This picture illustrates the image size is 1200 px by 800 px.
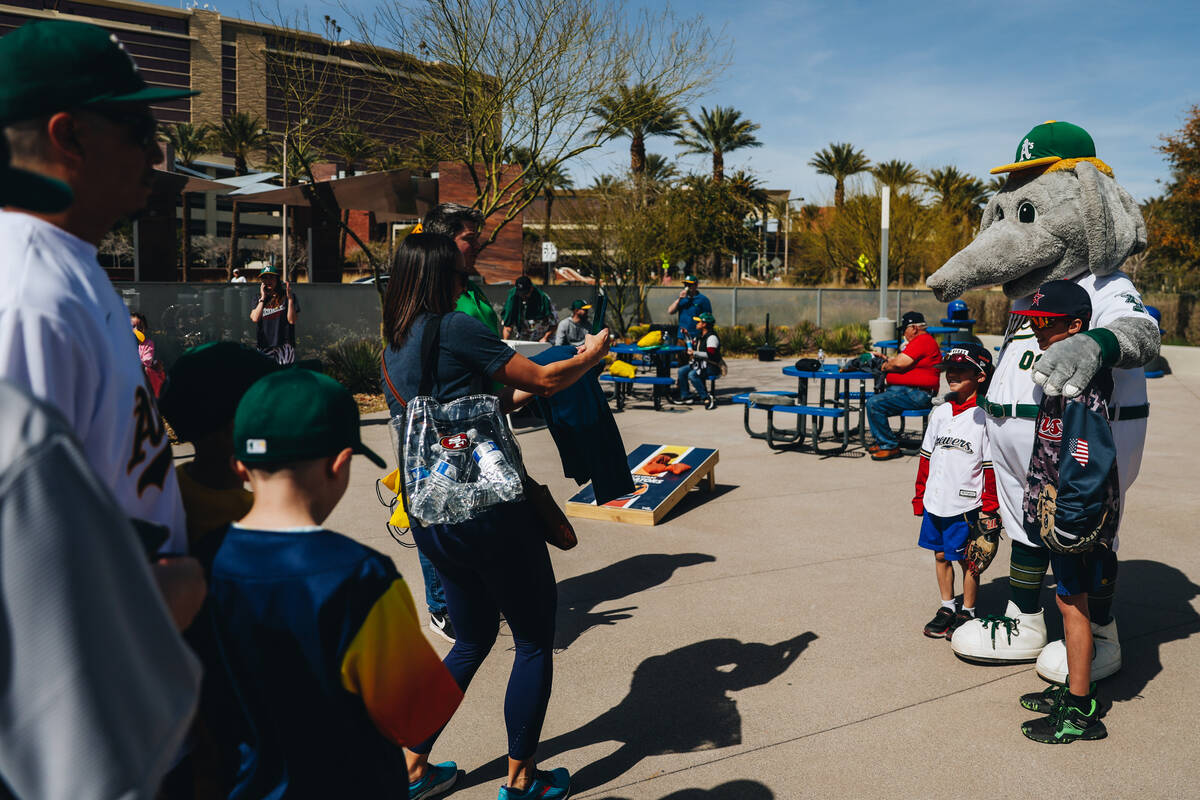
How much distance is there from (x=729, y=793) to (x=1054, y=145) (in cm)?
340

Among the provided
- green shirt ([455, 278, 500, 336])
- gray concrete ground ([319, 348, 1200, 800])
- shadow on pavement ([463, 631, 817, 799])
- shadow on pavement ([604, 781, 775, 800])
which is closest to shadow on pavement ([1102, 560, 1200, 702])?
gray concrete ground ([319, 348, 1200, 800])

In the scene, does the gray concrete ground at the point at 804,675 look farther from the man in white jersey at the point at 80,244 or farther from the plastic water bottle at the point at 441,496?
the man in white jersey at the point at 80,244

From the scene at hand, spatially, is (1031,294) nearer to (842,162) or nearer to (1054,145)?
(1054,145)

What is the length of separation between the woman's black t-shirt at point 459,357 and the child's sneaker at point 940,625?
290 centimetres

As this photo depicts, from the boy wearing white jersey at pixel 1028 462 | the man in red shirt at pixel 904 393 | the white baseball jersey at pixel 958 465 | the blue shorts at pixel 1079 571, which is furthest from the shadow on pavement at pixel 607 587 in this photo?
the man in red shirt at pixel 904 393

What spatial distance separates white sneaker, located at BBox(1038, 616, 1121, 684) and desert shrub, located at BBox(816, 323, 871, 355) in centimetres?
1946

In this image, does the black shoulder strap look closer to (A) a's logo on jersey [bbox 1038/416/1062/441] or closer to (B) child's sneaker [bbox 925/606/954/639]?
(A) a's logo on jersey [bbox 1038/416/1062/441]

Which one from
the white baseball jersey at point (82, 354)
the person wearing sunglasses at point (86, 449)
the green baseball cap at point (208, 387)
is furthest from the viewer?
the green baseball cap at point (208, 387)

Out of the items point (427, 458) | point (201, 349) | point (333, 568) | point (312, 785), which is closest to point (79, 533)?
point (333, 568)

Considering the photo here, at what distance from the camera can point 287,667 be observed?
1.58 meters

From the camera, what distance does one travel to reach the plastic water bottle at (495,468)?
287 centimetres

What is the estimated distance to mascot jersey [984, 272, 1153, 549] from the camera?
13.0 ft

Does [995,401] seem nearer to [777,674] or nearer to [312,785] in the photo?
[777,674]

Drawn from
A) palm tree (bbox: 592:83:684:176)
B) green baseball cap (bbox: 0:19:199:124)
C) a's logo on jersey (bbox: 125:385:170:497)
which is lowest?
a's logo on jersey (bbox: 125:385:170:497)
